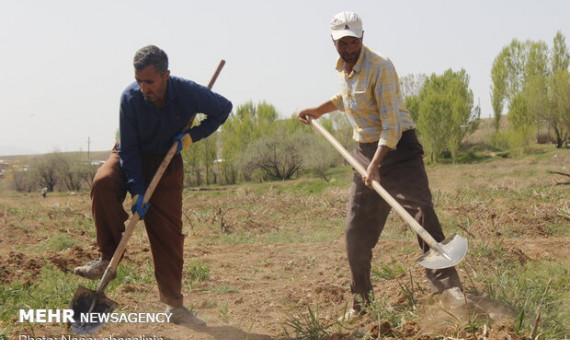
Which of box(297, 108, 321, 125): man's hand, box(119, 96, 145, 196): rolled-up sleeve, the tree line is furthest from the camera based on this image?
the tree line

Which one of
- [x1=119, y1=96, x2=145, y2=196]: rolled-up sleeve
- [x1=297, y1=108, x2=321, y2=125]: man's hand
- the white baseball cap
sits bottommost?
[x1=119, y1=96, x2=145, y2=196]: rolled-up sleeve

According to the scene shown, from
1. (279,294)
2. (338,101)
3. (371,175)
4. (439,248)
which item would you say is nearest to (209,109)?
(338,101)

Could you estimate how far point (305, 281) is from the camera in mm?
5328

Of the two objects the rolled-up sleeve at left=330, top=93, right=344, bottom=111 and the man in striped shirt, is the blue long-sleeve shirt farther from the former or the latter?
the man in striped shirt

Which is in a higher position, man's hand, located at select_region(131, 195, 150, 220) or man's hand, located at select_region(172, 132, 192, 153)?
man's hand, located at select_region(172, 132, 192, 153)

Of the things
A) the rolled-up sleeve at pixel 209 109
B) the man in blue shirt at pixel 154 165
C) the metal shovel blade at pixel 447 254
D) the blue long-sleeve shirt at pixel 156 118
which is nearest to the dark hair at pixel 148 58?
the man in blue shirt at pixel 154 165

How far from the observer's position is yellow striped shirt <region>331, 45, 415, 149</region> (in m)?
3.55

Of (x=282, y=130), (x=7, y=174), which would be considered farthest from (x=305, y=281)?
(x=7, y=174)

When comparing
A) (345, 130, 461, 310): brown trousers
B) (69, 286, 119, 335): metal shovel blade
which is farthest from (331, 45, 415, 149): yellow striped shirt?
(69, 286, 119, 335): metal shovel blade

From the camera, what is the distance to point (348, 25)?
3553 mm

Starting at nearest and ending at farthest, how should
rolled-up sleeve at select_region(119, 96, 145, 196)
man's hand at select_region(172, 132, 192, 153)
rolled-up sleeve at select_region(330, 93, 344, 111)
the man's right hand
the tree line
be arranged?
rolled-up sleeve at select_region(119, 96, 145, 196) < man's hand at select_region(172, 132, 192, 153) < rolled-up sleeve at select_region(330, 93, 344, 111) < the man's right hand < the tree line

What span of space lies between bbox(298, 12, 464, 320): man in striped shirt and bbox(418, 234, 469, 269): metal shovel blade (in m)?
0.16

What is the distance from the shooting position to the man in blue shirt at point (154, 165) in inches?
146

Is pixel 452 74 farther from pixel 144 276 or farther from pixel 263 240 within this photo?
pixel 144 276
